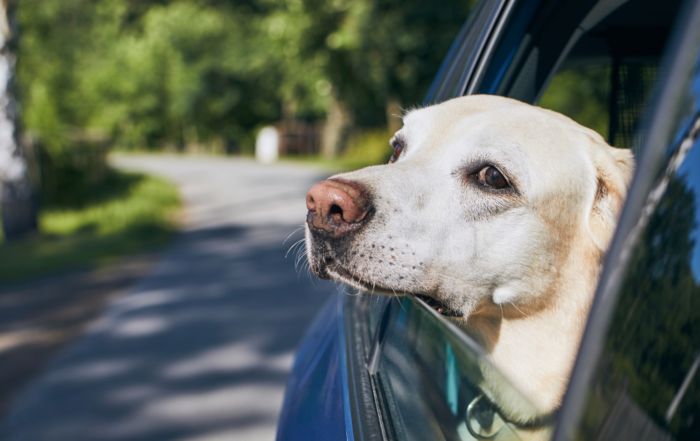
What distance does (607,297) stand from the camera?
0.58 metres

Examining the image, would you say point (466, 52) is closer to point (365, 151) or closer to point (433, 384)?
point (433, 384)

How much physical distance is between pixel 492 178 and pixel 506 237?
0.19m

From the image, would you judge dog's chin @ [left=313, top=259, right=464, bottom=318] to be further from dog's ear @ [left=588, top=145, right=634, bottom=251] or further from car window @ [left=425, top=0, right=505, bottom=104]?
car window @ [left=425, top=0, right=505, bottom=104]

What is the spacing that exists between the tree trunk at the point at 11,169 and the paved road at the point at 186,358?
95.8 inches

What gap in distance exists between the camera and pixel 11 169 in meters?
7.93

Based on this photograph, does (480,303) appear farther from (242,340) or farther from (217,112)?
(217,112)

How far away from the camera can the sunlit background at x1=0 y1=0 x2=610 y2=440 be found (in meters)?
3.53

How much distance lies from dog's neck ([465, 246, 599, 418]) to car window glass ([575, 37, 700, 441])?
0.88 meters

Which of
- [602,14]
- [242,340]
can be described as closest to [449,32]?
[242,340]

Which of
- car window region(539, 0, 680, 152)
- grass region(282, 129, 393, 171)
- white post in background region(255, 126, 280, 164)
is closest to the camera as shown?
car window region(539, 0, 680, 152)

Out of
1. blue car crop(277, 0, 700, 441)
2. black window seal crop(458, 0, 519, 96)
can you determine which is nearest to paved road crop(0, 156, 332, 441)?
blue car crop(277, 0, 700, 441)

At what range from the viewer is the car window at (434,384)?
3.81 ft

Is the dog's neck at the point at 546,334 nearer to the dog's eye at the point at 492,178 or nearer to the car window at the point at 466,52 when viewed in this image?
the dog's eye at the point at 492,178

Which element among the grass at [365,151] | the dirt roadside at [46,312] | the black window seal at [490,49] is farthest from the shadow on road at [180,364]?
the grass at [365,151]
